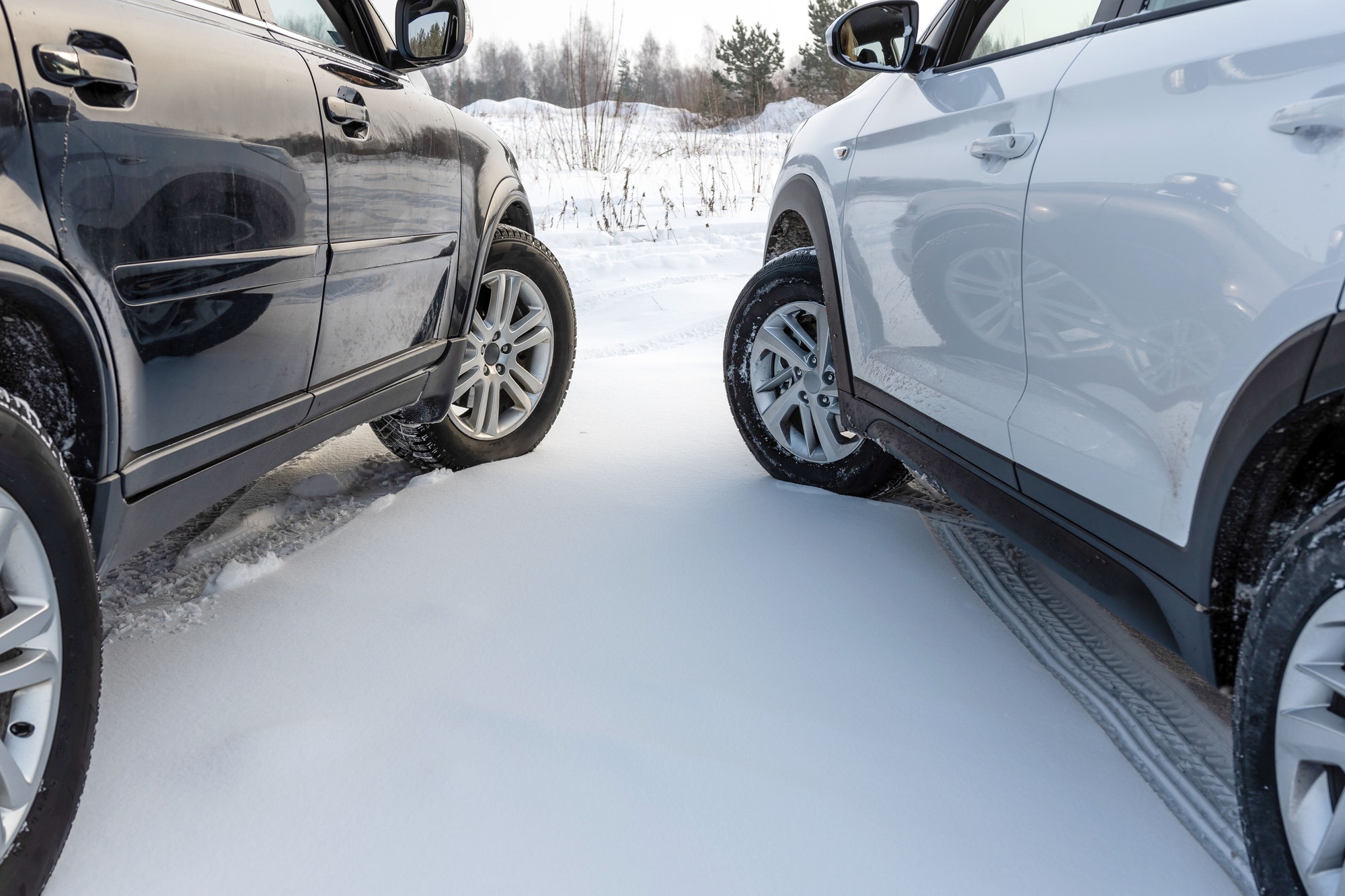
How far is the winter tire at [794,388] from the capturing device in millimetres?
3111

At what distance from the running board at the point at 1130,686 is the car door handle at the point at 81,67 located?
6.42ft

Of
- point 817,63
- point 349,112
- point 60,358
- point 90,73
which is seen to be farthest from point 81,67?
point 817,63

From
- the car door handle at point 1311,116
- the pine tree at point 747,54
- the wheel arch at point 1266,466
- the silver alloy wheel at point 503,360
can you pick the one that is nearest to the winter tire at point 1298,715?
the wheel arch at point 1266,466

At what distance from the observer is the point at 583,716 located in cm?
186

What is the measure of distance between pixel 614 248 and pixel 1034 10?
19.3 ft

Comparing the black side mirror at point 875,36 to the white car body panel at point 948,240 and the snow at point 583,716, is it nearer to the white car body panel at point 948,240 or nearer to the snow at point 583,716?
the white car body panel at point 948,240

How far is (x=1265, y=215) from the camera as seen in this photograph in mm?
1259

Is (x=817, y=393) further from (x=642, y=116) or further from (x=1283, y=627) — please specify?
(x=642, y=116)

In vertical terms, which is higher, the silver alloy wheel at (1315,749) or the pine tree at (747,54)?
the pine tree at (747,54)

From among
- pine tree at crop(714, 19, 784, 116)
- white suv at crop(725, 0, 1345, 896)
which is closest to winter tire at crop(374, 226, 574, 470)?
white suv at crop(725, 0, 1345, 896)

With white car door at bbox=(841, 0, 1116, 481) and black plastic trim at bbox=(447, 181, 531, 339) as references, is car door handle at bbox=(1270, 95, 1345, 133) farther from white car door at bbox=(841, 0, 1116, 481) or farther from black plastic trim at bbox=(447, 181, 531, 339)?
black plastic trim at bbox=(447, 181, 531, 339)

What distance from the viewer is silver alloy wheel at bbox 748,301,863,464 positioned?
3125mm

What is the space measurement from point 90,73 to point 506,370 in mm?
1960

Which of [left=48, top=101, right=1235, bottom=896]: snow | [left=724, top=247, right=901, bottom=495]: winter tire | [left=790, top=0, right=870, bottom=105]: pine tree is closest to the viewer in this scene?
[left=48, top=101, right=1235, bottom=896]: snow
